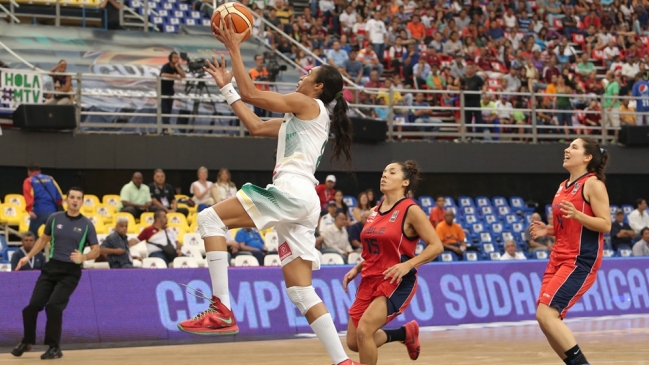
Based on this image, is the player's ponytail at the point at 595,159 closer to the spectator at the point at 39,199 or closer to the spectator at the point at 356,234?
the spectator at the point at 356,234

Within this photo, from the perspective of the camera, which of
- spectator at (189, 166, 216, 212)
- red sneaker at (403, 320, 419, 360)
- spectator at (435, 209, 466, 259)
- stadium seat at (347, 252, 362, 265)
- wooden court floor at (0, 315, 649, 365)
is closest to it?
red sneaker at (403, 320, 419, 360)

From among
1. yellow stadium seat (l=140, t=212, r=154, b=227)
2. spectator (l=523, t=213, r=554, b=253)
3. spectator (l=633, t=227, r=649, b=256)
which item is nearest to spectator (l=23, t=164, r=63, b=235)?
yellow stadium seat (l=140, t=212, r=154, b=227)

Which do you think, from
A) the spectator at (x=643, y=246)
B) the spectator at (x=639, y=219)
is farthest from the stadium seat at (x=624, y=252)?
the spectator at (x=639, y=219)

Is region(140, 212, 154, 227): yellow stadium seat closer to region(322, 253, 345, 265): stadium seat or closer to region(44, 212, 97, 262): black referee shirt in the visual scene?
region(322, 253, 345, 265): stadium seat

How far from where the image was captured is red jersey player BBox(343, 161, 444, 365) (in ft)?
25.6

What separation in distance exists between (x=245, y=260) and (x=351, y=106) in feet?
18.5

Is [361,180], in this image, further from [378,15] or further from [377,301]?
[377,301]

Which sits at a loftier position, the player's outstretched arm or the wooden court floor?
the player's outstretched arm

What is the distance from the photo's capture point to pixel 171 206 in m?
17.4

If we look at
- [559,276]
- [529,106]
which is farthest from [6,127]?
[559,276]

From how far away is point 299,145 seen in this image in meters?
6.99

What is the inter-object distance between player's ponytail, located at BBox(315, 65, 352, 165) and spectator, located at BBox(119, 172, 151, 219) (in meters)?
9.89

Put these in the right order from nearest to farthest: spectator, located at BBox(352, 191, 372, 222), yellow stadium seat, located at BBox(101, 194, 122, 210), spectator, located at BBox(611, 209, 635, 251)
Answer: yellow stadium seat, located at BBox(101, 194, 122, 210), spectator, located at BBox(352, 191, 372, 222), spectator, located at BBox(611, 209, 635, 251)

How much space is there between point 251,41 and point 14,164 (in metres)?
7.99
